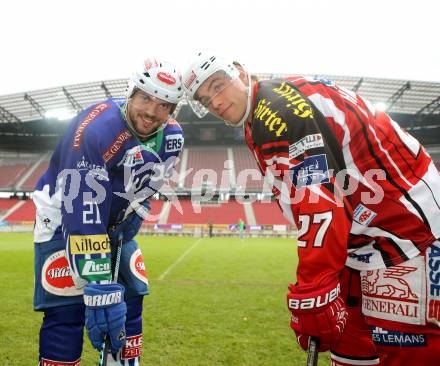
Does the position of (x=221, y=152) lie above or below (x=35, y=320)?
above

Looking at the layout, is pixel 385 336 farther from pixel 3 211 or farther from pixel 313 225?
pixel 3 211

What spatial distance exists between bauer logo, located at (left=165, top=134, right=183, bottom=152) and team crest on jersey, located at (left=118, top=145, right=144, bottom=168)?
319 millimetres

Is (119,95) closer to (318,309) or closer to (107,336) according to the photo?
(107,336)

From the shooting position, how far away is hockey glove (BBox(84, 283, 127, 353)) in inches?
91.4

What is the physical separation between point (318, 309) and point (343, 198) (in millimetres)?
530

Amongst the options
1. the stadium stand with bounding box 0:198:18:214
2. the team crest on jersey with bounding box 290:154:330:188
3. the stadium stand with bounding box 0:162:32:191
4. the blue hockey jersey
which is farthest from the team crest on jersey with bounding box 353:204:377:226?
the stadium stand with bounding box 0:162:32:191

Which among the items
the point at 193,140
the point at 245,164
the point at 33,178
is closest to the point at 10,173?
the point at 33,178

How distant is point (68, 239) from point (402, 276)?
6.54 feet

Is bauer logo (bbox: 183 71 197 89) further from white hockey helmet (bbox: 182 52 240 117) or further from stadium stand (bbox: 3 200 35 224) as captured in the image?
stadium stand (bbox: 3 200 35 224)

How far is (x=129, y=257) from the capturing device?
3.18 m

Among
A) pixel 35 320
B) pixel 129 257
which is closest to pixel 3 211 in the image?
pixel 35 320

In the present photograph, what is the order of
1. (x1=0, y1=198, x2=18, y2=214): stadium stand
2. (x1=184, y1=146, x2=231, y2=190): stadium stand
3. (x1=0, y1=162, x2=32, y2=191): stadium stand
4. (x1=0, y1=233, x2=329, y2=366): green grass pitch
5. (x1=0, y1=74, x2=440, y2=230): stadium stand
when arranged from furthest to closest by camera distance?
(x1=0, y1=162, x2=32, y2=191): stadium stand
(x1=184, y1=146, x2=231, y2=190): stadium stand
(x1=0, y1=198, x2=18, y2=214): stadium stand
(x1=0, y1=74, x2=440, y2=230): stadium stand
(x1=0, y1=233, x2=329, y2=366): green grass pitch

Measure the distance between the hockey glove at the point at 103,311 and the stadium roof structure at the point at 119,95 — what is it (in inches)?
1287

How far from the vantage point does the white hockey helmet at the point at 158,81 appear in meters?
2.63
